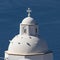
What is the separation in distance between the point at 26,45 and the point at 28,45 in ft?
0.43

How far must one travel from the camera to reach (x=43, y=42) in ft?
141

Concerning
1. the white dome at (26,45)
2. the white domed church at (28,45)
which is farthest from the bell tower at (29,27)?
the white dome at (26,45)

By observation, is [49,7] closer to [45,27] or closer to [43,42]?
[45,27]

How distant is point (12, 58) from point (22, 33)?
5.67 ft

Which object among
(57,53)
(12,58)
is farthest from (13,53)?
(57,53)

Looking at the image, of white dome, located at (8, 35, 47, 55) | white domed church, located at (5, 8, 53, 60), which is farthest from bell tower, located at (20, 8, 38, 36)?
white dome, located at (8, 35, 47, 55)

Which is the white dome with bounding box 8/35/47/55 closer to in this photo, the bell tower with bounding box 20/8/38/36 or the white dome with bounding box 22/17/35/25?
the bell tower with bounding box 20/8/38/36

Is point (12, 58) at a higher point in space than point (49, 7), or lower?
lower

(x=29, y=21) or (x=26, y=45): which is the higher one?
(x=29, y=21)

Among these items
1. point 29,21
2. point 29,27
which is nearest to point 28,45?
point 29,27

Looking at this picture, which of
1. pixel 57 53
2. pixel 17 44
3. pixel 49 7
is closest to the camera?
pixel 17 44

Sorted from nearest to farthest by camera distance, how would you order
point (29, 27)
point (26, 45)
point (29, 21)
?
point (26, 45) < point (29, 27) < point (29, 21)

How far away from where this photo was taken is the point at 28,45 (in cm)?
4250

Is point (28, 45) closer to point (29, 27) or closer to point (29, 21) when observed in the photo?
point (29, 27)
